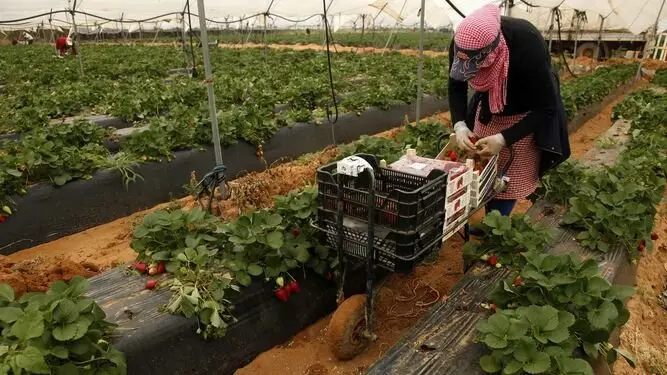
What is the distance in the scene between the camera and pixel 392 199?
2.27 meters

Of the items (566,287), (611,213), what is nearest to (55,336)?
(566,287)

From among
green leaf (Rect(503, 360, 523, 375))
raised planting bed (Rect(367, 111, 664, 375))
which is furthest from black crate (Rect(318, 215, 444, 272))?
green leaf (Rect(503, 360, 523, 375))

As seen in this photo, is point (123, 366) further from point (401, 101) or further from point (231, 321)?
point (401, 101)

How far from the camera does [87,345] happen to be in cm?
186

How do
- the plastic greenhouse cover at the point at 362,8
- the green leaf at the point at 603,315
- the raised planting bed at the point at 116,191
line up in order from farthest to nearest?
the plastic greenhouse cover at the point at 362,8 < the raised planting bed at the point at 116,191 < the green leaf at the point at 603,315

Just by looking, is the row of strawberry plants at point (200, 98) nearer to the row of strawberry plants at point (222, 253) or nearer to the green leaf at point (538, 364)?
the row of strawberry plants at point (222, 253)

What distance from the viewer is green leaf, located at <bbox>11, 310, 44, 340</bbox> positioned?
5.67 feet

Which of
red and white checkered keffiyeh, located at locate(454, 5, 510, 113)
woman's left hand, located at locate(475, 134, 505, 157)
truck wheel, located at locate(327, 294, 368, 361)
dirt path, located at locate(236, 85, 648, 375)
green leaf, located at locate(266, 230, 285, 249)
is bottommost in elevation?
dirt path, located at locate(236, 85, 648, 375)

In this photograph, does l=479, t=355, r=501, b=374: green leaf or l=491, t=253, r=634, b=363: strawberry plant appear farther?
l=491, t=253, r=634, b=363: strawberry plant

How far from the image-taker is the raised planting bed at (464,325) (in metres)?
2.16

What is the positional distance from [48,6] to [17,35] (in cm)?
1769

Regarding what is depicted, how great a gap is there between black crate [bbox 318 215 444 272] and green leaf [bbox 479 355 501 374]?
0.52m

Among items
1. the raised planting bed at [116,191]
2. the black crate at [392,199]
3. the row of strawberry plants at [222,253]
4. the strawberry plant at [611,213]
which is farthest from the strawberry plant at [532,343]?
the raised planting bed at [116,191]

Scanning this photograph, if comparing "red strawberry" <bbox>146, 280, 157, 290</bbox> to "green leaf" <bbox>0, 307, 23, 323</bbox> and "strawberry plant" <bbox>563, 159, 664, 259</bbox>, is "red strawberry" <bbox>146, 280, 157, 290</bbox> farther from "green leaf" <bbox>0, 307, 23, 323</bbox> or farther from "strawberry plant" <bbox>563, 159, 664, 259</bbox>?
"strawberry plant" <bbox>563, 159, 664, 259</bbox>
